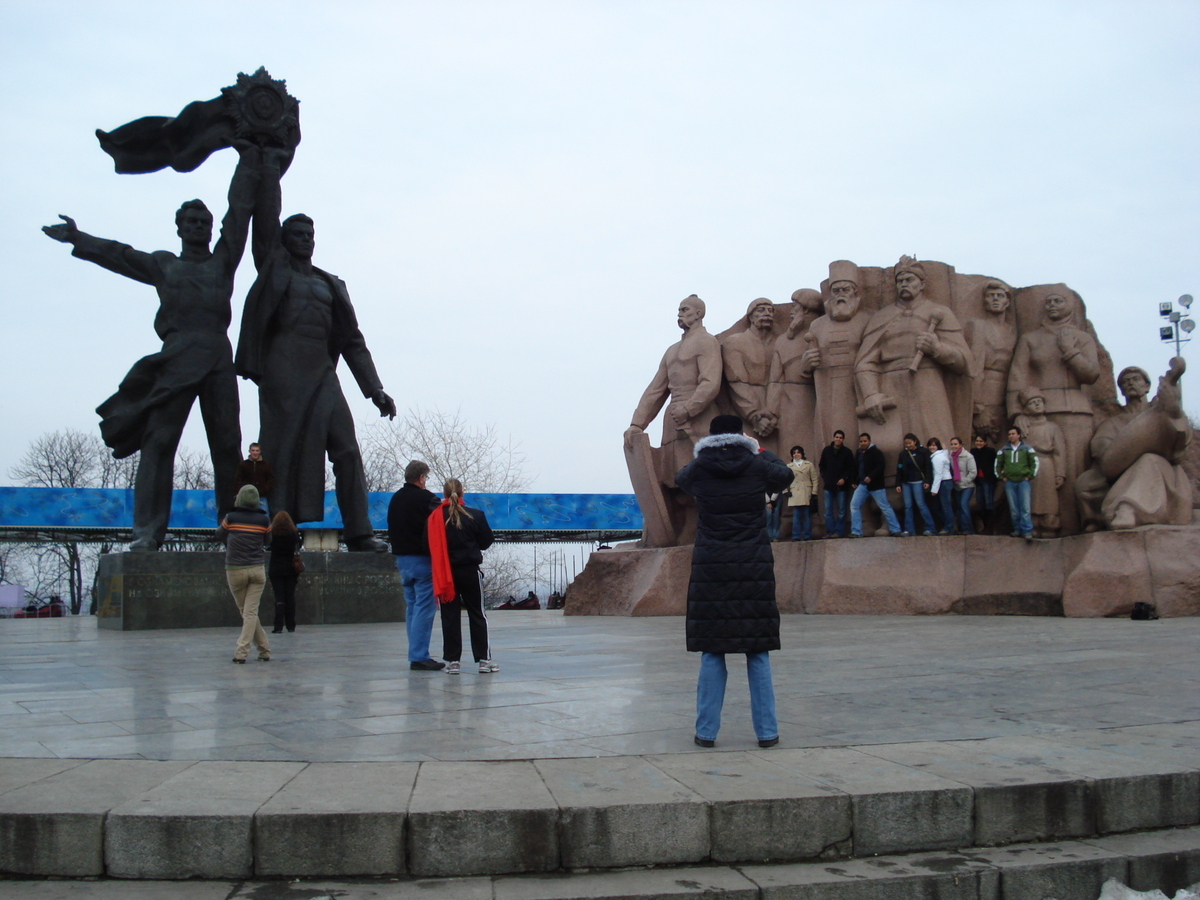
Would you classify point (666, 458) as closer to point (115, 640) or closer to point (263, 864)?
point (115, 640)

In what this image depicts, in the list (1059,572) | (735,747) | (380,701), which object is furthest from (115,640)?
(1059,572)

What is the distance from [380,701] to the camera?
18.9ft

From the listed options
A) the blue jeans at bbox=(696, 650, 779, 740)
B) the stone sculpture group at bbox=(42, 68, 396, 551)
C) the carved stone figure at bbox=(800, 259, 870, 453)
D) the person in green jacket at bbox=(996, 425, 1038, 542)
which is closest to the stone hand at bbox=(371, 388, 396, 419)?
the stone sculpture group at bbox=(42, 68, 396, 551)

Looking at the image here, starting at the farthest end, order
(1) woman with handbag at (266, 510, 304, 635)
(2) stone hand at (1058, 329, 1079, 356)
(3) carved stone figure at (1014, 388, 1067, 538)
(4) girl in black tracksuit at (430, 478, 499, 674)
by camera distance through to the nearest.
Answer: (2) stone hand at (1058, 329, 1079, 356), (3) carved stone figure at (1014, 388, 1067, 538), (1) woman with handbag at (266, 510, 304, 635), (4) girl in black tracksuit at (430, 478, 499, 674)

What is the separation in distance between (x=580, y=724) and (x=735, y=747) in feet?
2.71

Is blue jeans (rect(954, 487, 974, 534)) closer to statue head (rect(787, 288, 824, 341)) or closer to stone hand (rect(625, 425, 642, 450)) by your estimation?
statue head (rect(787, 288, 824, 341))

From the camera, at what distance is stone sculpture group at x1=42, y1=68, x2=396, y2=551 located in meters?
12.7

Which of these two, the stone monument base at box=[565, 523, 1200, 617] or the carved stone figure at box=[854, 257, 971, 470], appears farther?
the carved stone figure at box=[854, 257, 971, 470]

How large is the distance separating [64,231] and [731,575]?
10997 mm

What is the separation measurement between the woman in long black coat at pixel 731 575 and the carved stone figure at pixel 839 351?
980 centimetres

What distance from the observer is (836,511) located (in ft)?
45.8

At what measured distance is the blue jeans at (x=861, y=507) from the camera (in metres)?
13.2

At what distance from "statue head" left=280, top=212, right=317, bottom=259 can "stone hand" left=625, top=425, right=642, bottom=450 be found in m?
5.48

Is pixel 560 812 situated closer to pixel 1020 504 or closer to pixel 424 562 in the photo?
pixel 424 562
